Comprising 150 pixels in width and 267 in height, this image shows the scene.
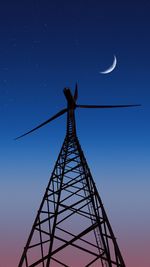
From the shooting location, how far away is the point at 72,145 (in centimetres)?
1089

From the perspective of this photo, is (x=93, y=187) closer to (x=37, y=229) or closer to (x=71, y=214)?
(x=71, y=214)

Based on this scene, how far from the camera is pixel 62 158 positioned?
1039cm

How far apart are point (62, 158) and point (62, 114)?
177 inches

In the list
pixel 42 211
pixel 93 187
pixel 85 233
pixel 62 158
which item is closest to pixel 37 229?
pixel 42 211

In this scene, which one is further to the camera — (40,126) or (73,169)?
(40,126)

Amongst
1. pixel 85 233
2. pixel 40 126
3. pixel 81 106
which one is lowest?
pixel 85 233

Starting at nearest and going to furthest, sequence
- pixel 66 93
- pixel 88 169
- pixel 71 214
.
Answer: pixel 71 214 < pixel 88 169 < pixel 66 93

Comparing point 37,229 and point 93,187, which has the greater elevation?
point 93,187

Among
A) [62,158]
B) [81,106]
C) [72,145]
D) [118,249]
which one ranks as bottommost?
[118,249]

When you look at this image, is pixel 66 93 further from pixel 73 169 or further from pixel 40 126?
pixel 73 169

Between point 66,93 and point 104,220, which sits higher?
point 66,93

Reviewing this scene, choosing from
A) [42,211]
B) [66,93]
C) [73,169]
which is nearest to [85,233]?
[42,211]

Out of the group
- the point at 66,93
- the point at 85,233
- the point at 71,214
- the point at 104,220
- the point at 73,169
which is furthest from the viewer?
the point at 66,93

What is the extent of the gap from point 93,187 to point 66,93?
6291 mm
